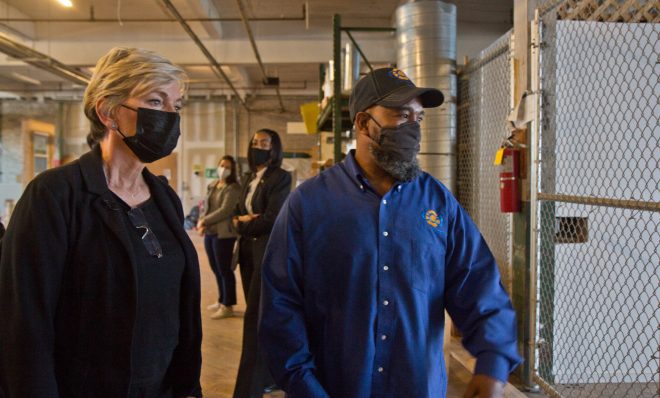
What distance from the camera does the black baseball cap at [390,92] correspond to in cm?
157

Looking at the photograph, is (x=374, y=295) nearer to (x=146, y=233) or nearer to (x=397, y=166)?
(x=397, y=166)

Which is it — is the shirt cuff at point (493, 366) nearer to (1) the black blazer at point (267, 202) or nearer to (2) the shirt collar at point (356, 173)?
(2) the shirt collar at point (356, 173)

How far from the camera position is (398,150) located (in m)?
1.57

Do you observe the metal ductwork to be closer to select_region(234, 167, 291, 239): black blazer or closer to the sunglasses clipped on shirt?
select_region(234, 167, 291, 239): black blazer

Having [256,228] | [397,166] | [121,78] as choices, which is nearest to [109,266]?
[121,78]

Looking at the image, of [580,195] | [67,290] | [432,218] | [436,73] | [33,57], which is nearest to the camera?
[67,290]

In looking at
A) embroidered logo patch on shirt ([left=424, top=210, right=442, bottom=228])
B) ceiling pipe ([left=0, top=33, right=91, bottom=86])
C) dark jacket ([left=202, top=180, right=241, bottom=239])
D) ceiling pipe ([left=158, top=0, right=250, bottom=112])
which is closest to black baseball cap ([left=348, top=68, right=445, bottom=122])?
embroidered logo patch on shirt ([left=424, top=210, right=442, bottom=228])

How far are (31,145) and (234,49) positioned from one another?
8128 mm

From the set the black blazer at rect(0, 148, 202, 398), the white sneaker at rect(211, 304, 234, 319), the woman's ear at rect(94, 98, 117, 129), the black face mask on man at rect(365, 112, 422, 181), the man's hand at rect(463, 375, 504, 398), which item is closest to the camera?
the black blazer at rect(0, 148, 202, 398)

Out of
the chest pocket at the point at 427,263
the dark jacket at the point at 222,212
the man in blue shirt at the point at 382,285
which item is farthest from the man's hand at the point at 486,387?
the dark jacket at the point at 222,212

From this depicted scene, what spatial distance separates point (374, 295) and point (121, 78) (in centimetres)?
92

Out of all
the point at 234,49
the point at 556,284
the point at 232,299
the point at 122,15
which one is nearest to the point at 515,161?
the point at 556,284

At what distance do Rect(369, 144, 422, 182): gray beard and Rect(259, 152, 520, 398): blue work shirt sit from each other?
4 cm

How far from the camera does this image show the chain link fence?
11.2ft
